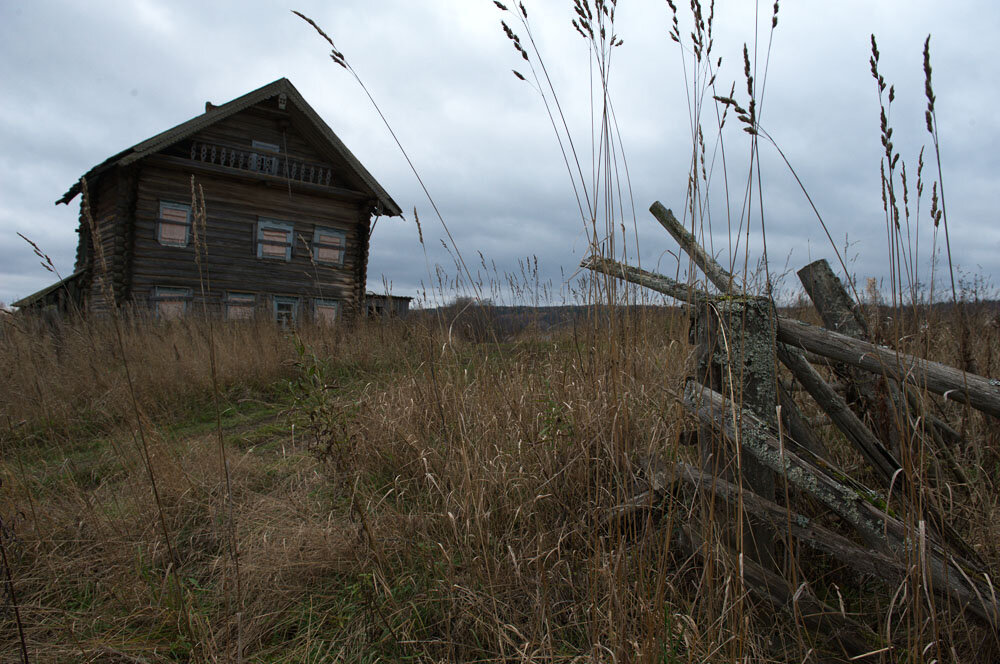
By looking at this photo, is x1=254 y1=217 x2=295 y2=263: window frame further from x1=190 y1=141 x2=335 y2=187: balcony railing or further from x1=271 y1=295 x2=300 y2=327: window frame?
x1=190 y1=141 x2=335 y2=187: balcony railing

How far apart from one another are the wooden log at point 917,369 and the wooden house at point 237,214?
10104 millimetres

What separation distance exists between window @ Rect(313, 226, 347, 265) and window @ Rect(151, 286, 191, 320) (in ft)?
10.7

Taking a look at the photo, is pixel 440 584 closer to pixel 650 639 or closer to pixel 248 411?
pixel 650 639

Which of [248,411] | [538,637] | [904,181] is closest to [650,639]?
[538,637]

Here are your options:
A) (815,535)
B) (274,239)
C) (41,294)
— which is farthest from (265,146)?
(815,535)

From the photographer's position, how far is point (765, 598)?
66.5 inches

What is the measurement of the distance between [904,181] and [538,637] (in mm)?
1709

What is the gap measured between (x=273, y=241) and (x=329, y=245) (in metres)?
1.46

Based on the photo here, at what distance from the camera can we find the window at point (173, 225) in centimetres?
1167

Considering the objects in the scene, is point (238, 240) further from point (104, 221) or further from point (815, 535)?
point (815, 535)

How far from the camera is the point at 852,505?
62.9 inches

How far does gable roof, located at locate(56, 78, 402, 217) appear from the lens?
10578 millimetres

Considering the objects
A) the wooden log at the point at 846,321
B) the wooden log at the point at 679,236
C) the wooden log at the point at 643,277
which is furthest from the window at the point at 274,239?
the wooden log at the point at 846,321

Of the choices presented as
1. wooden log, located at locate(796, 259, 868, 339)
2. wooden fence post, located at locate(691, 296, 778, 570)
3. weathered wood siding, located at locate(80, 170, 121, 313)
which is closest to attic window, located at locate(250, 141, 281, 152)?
weathered wood siding, located at locate(80, 170, 121, 313)
